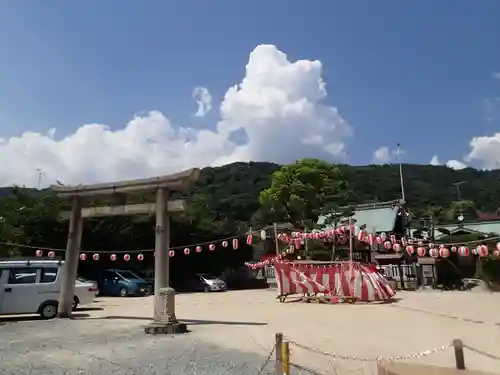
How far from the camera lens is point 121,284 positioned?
27.4 metres

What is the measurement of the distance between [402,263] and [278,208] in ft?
37.3

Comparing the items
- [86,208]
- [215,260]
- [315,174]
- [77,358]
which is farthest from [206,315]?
[315,174]

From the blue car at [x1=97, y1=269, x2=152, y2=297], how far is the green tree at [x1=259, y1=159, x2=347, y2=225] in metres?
13.6

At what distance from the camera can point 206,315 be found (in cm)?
1634

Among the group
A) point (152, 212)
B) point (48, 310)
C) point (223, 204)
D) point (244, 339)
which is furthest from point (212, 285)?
point (223, 204)

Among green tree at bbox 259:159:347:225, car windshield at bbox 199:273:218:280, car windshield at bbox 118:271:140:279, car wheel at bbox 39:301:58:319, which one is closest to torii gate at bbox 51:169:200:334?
car wheel at bbox 39:301:58:319

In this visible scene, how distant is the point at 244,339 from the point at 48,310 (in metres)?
8.59

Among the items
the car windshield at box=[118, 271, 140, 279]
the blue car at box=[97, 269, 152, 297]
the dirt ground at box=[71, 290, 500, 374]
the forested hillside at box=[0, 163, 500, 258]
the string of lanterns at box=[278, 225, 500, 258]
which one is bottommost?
the dirt ground at box=[71, 290, 500, 374]

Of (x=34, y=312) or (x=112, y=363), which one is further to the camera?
(x=34, y=312)

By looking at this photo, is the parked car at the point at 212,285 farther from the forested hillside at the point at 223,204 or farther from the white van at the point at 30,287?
the white van at the point at 30,287

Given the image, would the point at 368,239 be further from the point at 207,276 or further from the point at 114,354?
the point at 207,276

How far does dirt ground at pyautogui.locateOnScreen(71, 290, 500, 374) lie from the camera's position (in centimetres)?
828

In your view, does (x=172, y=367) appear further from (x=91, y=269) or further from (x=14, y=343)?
(x=91, y=269)

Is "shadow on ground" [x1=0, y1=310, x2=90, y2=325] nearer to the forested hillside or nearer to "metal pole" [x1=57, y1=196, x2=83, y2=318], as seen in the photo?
"metal pole" [x1=57, y1=196, x2=83, y2=318]
